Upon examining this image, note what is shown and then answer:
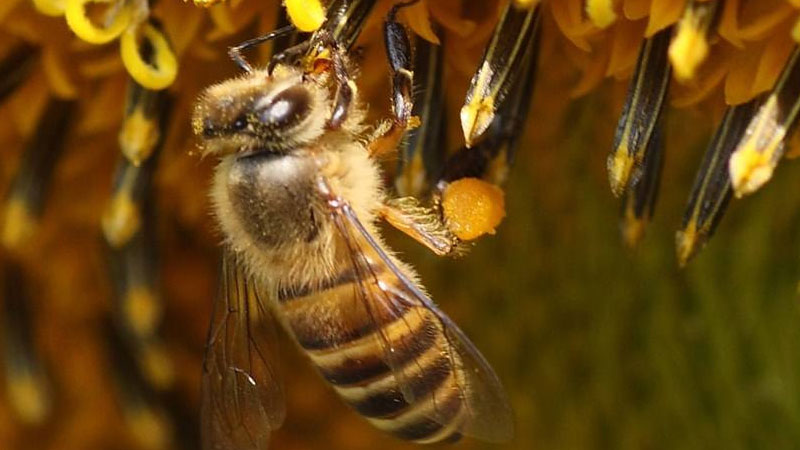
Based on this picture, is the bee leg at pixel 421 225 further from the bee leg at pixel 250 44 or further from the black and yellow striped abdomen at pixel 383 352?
the bee leg at pixel 250 44

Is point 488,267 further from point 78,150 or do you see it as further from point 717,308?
point 78,150

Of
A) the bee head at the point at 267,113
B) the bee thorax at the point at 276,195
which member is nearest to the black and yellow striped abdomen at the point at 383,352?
the bee thorax at the point at 276,195

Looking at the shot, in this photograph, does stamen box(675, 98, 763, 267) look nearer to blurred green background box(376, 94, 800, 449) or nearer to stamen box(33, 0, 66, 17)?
blurred green background box(376, 94, 800, 449)

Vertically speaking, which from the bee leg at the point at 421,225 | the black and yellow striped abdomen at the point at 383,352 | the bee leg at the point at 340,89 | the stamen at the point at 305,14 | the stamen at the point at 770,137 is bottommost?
the black and yellow striped abdomen at the point at 383,352

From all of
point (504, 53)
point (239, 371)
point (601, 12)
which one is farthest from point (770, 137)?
point (239, 371)

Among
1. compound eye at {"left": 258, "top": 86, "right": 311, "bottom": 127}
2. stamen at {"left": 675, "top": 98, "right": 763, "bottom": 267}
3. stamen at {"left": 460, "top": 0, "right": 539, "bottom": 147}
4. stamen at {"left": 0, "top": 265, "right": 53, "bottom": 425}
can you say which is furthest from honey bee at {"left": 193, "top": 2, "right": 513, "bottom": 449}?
stamen at {"left": 0, "top": 265, "right": 53, "bottom": 425}

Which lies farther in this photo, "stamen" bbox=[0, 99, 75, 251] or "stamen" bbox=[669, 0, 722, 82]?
"stamen" bbox=[0, 99, 75, 251]

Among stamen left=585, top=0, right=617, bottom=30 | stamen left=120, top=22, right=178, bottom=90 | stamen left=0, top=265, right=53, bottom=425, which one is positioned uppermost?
stamen left=585, top=0, right=617, bottom=30
